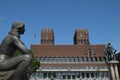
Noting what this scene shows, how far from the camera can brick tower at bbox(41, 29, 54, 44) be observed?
108812 millimetres

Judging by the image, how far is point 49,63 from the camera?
8181cm

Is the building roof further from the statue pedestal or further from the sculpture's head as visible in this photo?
the sculpture's head

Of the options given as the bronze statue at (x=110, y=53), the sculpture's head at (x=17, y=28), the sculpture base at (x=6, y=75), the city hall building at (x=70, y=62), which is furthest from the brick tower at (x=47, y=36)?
the sculpture base at (x=6, y=75)

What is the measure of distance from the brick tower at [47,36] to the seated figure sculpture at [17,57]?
4069 inches

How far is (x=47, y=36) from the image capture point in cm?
10881

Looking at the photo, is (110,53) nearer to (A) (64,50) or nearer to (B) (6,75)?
(B) (6,75)

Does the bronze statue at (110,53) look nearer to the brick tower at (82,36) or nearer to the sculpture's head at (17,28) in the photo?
the sculpture's head at (17,28)

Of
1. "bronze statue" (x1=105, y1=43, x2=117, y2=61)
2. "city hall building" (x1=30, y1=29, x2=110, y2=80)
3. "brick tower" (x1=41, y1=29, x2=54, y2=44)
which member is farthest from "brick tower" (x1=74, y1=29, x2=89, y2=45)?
"bronze statue" (x1=105, y1=43, x2=117, y2=61)

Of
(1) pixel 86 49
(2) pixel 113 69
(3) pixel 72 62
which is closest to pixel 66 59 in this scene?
(3) pixel 72 62

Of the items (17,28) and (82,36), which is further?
(82,36)

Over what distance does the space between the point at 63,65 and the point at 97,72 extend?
11324mm

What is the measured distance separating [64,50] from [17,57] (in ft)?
275

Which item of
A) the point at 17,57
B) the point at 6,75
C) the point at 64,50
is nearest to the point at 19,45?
the point at 17,57

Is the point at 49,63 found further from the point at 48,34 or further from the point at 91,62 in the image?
the point at 48,34
